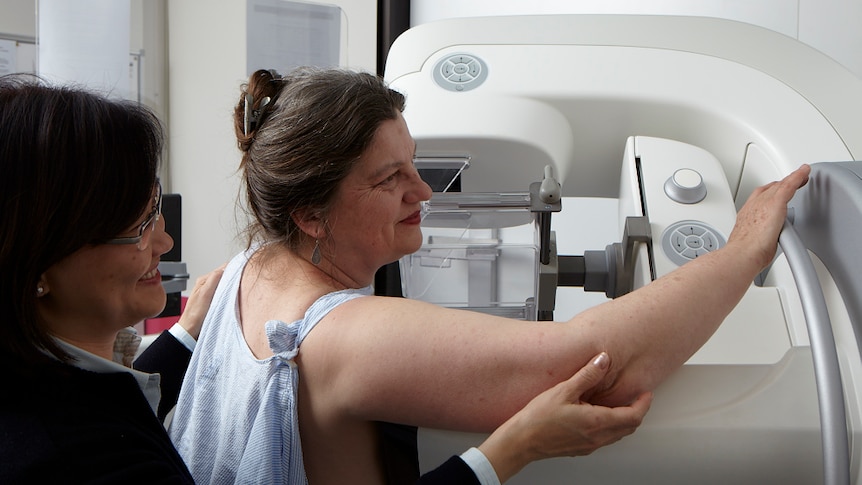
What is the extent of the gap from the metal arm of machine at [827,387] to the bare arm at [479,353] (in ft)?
0.36

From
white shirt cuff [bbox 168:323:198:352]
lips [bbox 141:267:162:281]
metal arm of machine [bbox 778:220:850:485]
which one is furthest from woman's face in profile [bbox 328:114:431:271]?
metal arm of machine [bbox 778:220:850:485]

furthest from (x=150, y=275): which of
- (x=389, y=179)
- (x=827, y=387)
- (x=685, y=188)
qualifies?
(x=685, y=188)

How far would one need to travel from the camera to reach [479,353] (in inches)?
33.2

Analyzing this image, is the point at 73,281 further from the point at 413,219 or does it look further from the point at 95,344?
the point at 413,219

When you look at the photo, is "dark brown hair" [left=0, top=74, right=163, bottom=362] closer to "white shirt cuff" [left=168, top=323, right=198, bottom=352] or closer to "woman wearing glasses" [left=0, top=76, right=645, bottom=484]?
"woman wearing glasses" [left=0, top=76, right=645, bottom=484]

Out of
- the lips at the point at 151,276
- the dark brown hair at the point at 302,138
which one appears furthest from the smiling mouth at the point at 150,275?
the dark brown hair at the point at 302,138

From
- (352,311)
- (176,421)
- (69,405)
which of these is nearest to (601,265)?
(352,311)

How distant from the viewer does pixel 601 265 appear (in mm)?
1300

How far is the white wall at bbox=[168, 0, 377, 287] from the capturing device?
2.99 meters

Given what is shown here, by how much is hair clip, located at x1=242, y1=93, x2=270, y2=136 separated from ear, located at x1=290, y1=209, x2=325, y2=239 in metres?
0.14

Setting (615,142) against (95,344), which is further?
(615,142)

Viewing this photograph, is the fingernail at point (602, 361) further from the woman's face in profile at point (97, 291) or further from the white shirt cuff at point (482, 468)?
the woman's face in profile at point (97, 291)

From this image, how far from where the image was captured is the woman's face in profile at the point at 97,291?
75 cm

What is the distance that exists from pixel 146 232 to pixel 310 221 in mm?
283
